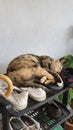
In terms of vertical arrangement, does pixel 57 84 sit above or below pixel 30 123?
above

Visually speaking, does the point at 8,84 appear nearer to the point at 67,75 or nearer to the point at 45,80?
the point at 45,80

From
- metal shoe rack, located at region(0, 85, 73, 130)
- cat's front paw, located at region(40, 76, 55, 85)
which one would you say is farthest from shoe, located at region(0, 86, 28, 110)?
cat's front paw, located at region(40, 76, 55, 85)

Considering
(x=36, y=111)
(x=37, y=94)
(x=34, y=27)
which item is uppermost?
(x=34, y=27)

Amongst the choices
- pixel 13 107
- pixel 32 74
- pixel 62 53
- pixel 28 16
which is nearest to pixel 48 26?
pixel 28 16

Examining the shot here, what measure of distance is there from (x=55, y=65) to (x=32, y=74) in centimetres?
21

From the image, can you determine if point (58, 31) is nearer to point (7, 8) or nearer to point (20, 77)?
point (7, 8)

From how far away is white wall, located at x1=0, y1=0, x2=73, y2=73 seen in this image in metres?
1.25

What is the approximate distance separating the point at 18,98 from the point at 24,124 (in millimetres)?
251

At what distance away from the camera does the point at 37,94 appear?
35.6 inches

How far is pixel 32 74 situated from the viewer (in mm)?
984

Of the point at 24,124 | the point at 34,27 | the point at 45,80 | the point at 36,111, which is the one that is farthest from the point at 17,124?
the point at 34,27

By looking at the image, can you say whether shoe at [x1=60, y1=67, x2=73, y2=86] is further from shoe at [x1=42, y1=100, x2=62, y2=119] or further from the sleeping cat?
shoe at [x1=42, y1=100, x2=62, y2=119]

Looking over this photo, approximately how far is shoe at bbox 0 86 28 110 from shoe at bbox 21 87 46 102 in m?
0.04

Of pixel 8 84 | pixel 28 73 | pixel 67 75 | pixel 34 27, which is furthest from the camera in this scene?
pixel 34 27
